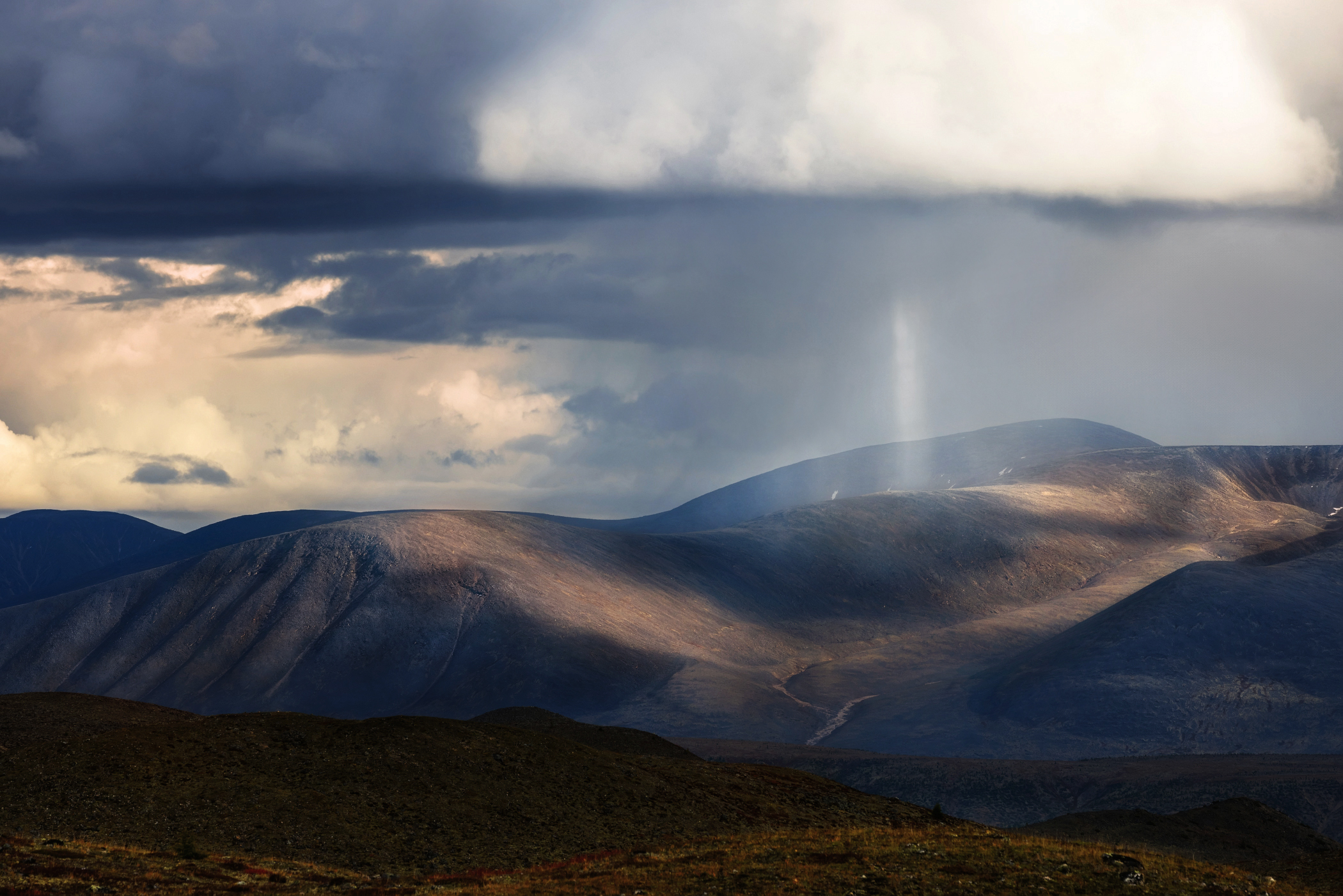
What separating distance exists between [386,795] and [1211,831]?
49615 millimetres

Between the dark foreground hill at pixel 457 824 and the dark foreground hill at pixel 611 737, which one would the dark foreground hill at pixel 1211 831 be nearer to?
the dark foreground hill at pixel 457 824

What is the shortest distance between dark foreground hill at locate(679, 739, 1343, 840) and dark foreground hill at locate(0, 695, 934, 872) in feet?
179

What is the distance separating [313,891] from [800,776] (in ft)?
133

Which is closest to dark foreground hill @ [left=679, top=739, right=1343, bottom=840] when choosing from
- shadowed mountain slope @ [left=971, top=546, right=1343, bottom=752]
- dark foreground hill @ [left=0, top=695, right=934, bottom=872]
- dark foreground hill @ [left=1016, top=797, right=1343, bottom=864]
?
dark foreground hill @ [left=1016, top=797, right=1343, bottom=864]

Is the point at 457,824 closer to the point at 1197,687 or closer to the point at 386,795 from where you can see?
the point at 386,795

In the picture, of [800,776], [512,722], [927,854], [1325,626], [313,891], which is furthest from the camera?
[1325,626]

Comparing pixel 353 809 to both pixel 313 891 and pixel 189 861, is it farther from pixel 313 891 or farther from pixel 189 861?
pixel 313 891

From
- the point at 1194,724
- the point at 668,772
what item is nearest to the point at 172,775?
the point at 668,772

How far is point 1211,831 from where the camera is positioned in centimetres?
7431

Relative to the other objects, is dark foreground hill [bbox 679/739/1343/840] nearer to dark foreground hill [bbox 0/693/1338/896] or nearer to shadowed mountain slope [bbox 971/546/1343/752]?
shadowed mountain slope [bbox 971/546/1343/752]

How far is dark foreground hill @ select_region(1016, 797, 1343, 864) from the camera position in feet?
231

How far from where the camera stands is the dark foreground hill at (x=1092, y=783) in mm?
108812

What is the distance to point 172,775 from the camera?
55.9 metres

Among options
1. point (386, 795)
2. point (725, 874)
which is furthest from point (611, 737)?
point (725, 874)
